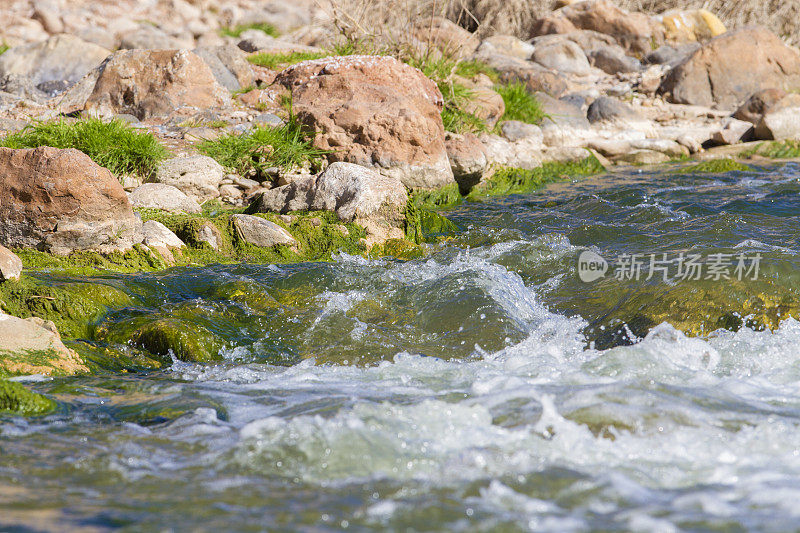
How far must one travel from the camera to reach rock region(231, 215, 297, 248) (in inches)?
202

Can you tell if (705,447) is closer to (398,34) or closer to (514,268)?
(514,268)

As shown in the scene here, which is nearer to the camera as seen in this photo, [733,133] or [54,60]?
[733,133]

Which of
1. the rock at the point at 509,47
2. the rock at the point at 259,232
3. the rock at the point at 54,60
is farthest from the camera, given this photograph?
the rock at the point at 509,47

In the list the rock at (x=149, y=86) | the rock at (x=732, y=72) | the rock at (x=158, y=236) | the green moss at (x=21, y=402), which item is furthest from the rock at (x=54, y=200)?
the rock at (x=732, y=72)

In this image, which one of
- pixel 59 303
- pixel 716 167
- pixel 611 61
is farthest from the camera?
pixel 611 61

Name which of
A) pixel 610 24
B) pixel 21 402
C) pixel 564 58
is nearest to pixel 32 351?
pixel 21 402

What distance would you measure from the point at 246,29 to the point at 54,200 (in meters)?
13.1

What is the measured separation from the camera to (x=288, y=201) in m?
5.93

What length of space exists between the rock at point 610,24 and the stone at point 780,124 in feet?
18.9

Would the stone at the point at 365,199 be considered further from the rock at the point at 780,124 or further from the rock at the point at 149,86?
the rock at the point at 780,124

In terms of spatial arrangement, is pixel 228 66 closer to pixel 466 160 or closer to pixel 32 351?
pixel 466 160

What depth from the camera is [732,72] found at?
39.4 ft

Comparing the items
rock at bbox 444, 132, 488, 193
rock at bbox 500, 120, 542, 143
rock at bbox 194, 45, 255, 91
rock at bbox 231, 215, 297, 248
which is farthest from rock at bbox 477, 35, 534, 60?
rock at bbox 231, 215, 297, 248

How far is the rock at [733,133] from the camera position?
10.5 metres
